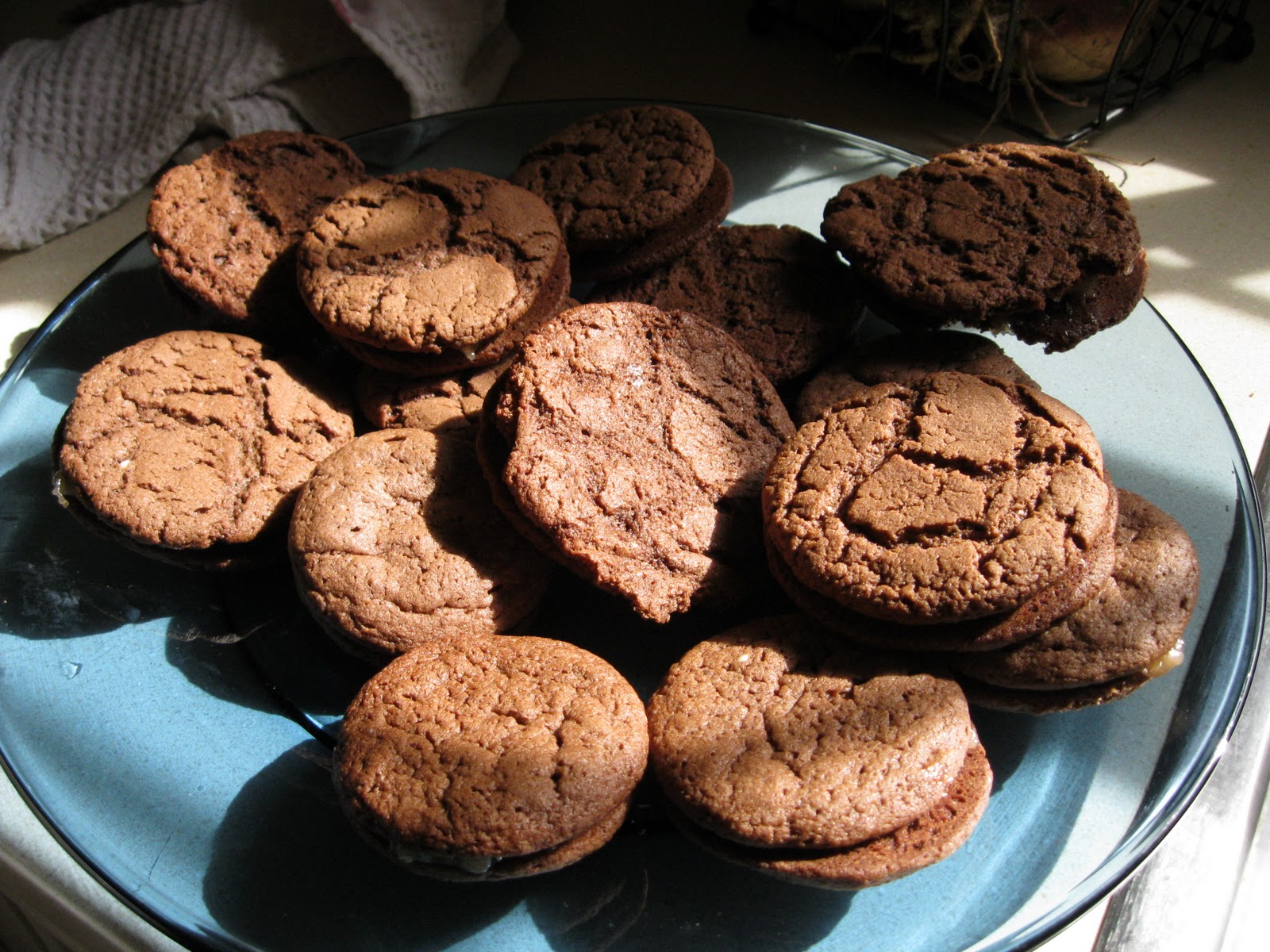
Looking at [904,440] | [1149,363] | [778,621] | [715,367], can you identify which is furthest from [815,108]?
[778,621]

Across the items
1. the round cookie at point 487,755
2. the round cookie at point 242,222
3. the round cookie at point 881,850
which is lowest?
the round cookie at point 881,850

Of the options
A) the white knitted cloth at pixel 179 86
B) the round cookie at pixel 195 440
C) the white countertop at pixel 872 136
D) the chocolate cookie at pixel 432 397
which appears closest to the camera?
the round cookie at pixel 195 440

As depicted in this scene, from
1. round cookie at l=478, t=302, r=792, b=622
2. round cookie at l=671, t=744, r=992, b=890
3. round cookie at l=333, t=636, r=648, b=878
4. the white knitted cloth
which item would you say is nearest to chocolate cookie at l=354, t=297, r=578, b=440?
round cookie at l=478, t=302, r=792, b=622

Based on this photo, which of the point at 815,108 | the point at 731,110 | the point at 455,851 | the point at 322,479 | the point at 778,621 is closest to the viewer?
the point at 455,851

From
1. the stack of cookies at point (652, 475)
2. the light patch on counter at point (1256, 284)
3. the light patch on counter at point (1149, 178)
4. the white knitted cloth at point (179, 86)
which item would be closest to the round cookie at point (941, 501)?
the stack of cookies at point (652, 475)

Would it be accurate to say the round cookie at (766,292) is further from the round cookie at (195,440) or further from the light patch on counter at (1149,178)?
the light patch on counter at (1149,178)

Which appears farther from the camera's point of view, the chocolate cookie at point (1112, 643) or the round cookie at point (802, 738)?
the chocolate cookie at point (1112, 643)

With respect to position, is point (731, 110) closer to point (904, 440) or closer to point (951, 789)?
point (904, 440)

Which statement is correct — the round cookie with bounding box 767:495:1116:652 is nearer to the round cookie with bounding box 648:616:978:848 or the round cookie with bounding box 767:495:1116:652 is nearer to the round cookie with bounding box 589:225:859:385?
the round cookie with bounding box 648:616:978:848
